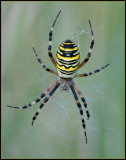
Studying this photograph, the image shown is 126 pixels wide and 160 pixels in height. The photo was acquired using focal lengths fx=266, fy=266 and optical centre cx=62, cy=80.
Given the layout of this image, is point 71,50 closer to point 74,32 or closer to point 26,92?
point 74,32

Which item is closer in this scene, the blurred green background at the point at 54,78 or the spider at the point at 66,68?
the spider at the point at 66,68

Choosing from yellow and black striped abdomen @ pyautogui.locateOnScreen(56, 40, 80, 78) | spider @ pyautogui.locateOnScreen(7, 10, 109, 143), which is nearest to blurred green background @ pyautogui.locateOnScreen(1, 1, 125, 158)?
spider @ pyautogui.locateOnScreen(7, 10, 109, 143)

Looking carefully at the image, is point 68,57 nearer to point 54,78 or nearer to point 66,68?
point 66,68

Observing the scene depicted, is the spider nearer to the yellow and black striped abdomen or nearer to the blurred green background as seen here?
the yellow and black striped abdomen

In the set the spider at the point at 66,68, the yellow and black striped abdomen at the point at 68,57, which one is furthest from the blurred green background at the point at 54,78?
the yellow and black striped abdomen at the point at 68,57

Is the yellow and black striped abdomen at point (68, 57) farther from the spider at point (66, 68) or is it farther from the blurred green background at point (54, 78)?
the blurred green background at point (54, 78)
